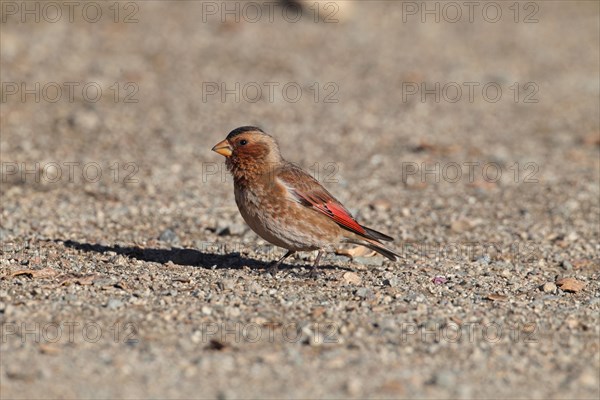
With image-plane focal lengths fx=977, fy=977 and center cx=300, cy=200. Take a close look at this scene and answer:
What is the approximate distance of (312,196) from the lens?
8008mm

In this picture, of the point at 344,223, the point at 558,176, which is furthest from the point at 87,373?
the point at 558,176

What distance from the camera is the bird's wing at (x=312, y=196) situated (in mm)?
7945

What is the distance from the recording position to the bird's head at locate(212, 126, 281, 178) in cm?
801

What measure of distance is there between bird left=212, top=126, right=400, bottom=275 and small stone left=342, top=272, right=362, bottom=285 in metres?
0.34

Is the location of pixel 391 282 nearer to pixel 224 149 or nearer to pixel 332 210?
pixel 332 210

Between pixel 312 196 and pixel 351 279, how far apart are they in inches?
30.0

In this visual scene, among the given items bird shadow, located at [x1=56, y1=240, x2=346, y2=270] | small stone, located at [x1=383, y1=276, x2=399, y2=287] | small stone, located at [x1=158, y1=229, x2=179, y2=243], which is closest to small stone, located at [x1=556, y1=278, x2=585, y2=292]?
small stone, located at [x1=383, y1=276, x2=399, y2=287]

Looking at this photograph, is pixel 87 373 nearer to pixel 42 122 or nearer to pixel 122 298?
pixel 122 298

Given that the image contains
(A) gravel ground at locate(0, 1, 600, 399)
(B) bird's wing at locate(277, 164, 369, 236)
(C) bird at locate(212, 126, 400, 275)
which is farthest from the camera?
(B) bird's wing at locate(277, 164, 369, 236)

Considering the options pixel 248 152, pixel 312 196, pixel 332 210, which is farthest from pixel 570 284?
pixel 248 152

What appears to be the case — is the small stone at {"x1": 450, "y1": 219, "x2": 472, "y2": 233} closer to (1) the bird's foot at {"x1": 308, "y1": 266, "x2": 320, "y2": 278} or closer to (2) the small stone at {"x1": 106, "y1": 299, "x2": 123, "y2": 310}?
(1) the bird's foot at {"x1": 308, "y1": 266, "x2": 320, "y2": 278}

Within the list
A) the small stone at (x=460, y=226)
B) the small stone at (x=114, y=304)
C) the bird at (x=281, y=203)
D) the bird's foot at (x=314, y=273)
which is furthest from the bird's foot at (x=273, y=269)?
the small stone at (x=460, y=226)

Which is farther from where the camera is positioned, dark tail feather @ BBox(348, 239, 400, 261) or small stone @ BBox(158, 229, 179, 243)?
small stone @ BBox(158, 229, 179, 243)

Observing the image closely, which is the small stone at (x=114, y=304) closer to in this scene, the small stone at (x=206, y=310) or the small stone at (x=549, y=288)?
the small stone at (x=206, y=310)
